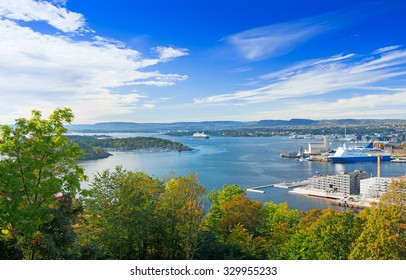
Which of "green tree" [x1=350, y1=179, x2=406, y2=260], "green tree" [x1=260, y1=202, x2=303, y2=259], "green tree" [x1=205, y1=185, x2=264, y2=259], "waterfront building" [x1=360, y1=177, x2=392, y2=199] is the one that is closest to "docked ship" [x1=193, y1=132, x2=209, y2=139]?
"waterfront building" [x1=360, y1=177, x2=392, y2=199]

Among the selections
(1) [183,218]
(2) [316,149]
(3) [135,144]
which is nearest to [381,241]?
(1) [183,218]

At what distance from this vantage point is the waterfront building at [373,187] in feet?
39.2

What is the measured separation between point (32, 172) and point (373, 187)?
12.5 metres

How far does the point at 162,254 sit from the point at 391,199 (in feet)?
8.40

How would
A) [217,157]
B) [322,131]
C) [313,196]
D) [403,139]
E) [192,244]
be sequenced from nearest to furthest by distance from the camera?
[192,244], [313,196], [217,157], [403,139], [322,131]

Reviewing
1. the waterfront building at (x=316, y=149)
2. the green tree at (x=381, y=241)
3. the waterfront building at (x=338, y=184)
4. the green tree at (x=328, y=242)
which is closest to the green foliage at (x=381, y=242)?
→ the green tree at (x=381, y=241)

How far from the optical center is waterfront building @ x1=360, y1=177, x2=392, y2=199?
12.0 meters

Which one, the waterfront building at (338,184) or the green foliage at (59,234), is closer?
the green foliage at (59,234)

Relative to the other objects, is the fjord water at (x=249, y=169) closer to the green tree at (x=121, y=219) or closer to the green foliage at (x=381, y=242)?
the green tree at (x=121, y=219)

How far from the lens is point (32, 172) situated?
1765 millimetres

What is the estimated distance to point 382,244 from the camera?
2.13 meters

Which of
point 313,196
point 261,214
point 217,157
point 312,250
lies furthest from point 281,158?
point 312,250

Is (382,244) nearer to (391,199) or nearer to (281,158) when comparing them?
(391,199)

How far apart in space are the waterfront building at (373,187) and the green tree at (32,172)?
39.5 ft
